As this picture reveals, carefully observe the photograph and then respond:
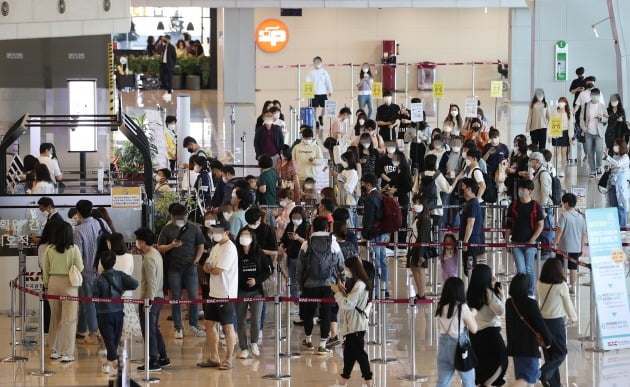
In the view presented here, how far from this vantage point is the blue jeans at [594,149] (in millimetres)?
25859

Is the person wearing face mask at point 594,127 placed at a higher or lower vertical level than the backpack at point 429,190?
higher

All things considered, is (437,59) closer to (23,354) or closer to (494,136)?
(494,136)

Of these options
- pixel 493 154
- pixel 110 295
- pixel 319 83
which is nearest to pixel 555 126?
pixel 493 154

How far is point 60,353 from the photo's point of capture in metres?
13.8

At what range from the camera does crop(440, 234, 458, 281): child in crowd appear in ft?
51.2

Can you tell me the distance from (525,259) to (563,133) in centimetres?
1109

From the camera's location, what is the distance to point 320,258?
44.6ft

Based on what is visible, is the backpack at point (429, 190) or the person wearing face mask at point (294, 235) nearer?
the person wearing face mask at point (294, 235)

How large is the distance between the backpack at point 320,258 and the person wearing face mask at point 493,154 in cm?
733

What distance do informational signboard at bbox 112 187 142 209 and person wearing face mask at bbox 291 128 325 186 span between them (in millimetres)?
4615

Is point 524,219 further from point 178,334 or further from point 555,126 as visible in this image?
point 555,126

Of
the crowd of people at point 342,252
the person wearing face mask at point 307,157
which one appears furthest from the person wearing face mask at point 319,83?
the person wearing face mask at point 307,157

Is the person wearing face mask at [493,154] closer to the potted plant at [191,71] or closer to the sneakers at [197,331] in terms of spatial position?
the sneakers at [197,331]

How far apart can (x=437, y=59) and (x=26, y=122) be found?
30731 millimetres
